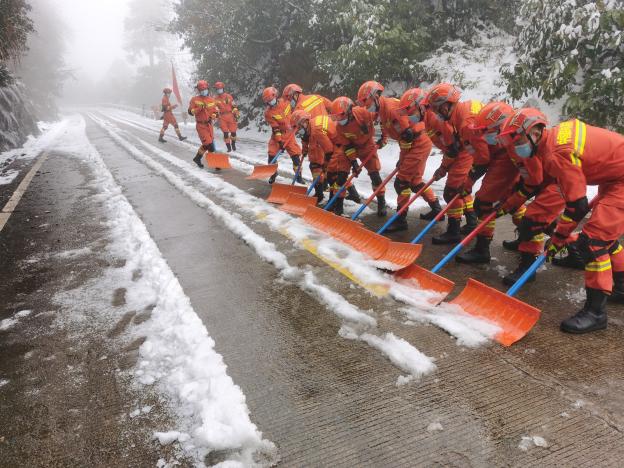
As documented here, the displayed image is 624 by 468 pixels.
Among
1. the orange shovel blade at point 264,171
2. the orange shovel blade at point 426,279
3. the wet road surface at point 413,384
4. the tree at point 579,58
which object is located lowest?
the wet road surface at point 413,384

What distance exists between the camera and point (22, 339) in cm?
289

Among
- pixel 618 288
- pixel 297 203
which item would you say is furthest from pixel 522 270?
pixel 297 203

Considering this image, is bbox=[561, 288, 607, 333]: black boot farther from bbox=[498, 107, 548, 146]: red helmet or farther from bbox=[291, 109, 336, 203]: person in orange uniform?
bbox=[291, 109, 336, 203]: person in orange uniform

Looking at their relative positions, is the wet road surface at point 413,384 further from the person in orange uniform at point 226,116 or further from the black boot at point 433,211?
the person in orange uniform at point 226,116

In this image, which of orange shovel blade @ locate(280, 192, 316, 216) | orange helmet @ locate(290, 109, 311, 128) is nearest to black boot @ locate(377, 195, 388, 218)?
orange shovel blade @ locate(280, 192, 316, 216)

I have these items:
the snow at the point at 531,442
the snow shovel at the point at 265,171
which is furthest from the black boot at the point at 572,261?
the snow shovel at the point at 265,171

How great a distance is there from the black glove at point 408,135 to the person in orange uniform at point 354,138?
61 cm

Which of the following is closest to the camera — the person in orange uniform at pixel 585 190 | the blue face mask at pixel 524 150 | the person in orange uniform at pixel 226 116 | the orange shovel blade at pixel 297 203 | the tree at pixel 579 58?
the person in orange uniform at pixel 585 190

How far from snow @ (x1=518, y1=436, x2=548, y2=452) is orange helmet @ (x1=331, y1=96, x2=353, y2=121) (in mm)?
3980

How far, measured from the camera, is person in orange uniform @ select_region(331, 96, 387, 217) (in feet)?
16.3

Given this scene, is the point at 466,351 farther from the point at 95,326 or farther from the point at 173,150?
the point at 173,150

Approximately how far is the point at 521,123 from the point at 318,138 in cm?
307

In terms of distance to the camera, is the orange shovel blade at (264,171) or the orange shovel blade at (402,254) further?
the orange shovel blade at (264,171)

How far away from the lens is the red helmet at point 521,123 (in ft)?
8.86
